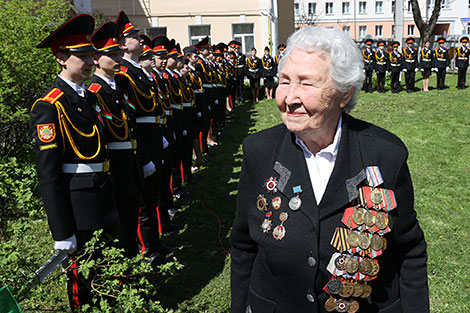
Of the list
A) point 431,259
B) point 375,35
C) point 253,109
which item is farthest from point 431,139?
point 375,35

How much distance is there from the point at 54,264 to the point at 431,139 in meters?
9.15

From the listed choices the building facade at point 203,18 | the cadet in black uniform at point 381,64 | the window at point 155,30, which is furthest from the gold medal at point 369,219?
the window at point 155,30

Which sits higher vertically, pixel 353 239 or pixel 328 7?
pixel 328 7

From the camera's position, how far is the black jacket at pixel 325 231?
1.84 metres

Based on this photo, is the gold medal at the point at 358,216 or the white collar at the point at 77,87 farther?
the white collar at the point at 77,87

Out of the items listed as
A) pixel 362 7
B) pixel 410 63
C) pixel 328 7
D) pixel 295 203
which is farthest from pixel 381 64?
pixel 362 7

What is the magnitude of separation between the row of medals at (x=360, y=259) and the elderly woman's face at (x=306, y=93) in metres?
0.38

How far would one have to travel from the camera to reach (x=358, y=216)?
1.83m

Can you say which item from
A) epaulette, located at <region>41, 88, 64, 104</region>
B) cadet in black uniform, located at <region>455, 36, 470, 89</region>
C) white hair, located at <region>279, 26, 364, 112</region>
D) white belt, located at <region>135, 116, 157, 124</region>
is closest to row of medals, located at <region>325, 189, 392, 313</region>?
white hair, located at <region>279, 26, 364, 112</region>

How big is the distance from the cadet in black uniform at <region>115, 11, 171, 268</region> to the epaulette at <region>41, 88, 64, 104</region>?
1189 mm

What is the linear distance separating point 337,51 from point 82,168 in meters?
2.25

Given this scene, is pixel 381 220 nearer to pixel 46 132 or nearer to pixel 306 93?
pixel 306 93

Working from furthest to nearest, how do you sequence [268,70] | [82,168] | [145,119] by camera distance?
[268,70] < [145,119] < [82,168]

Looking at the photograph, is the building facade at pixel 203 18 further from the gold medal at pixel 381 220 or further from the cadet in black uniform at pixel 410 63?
the gold medal at pixel 381 220
